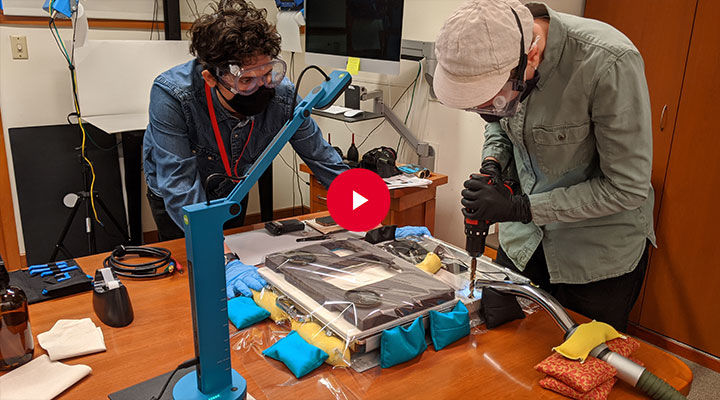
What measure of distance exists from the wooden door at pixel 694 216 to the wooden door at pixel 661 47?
32mm

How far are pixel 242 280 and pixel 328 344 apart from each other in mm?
349

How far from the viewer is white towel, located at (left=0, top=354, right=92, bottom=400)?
0.93 metres

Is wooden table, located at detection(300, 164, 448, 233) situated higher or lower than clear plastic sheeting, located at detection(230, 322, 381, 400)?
lower

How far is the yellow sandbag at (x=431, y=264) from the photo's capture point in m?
1.33

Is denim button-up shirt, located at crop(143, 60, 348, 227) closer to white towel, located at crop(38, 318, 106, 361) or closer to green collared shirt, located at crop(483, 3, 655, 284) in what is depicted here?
white towel, located at crop(38, 318, 106, 361)

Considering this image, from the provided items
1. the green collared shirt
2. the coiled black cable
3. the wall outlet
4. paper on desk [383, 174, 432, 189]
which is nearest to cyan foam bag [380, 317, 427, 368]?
the green collared shirt

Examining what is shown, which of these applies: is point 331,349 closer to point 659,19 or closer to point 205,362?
point 205,362

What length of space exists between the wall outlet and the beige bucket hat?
2.87 meters

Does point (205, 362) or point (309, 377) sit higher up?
point (205, 362)

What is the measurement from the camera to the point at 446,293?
115cm

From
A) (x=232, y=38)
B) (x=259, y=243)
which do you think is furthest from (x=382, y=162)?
(x=232, y=38)

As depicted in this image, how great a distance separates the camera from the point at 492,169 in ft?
4.61

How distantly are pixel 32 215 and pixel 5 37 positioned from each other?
1037mm

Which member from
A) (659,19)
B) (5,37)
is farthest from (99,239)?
(659,19)
